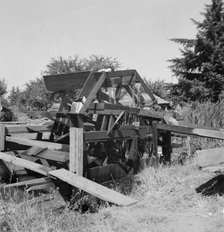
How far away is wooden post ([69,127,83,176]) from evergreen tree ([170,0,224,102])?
1690 centimetres

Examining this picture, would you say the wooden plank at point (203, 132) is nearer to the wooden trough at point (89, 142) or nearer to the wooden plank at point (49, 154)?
the wooden trough at point (89, 142)

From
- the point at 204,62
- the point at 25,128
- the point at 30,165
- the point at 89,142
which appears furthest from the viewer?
the point at 204,62

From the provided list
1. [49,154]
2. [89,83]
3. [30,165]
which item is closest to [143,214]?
[30,165]

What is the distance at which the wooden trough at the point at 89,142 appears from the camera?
4801mm

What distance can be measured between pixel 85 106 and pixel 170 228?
260 cm

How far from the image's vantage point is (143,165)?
644 cm

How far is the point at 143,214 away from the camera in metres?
4.06

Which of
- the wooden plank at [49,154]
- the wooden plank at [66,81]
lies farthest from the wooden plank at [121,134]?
the wooden plank at [66,81]

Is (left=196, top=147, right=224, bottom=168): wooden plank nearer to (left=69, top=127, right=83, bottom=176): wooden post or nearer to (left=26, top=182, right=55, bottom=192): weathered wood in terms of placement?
(left=69, top=127, right=83, bottom=176): wooden post

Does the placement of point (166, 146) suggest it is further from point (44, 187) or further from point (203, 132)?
point (44, 187)

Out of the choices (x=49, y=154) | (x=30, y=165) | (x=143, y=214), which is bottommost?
(x=143, y=214)

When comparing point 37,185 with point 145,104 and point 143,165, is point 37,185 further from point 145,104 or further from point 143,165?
point 145,104

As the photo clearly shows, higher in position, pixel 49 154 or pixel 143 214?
pixel 49 154

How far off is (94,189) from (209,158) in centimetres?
157
